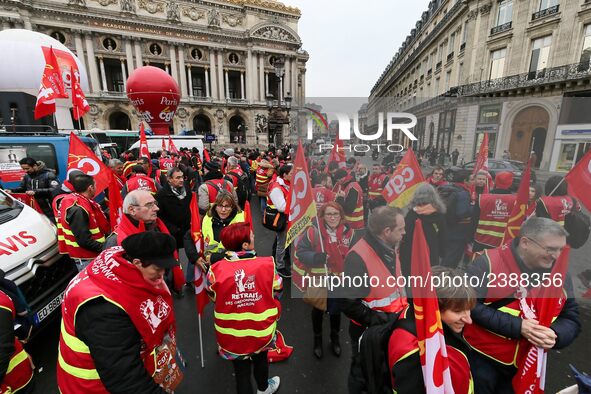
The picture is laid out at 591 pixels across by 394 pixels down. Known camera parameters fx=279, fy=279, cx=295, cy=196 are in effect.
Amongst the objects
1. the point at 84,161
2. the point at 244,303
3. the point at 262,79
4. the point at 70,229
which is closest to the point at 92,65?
the point at 262,79

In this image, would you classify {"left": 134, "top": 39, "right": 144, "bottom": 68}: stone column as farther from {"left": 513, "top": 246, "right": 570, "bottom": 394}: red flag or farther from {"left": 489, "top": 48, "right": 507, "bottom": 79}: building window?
{"left": 513, "top": 246, "right": 570, "bottom": 394}: red flag

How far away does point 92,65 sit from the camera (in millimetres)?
34219

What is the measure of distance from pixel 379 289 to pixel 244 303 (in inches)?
38.7

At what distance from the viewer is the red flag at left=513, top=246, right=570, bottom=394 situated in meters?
1.49

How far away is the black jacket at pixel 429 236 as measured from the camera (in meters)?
2.23

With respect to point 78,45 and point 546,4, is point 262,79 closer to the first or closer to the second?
point 78,45

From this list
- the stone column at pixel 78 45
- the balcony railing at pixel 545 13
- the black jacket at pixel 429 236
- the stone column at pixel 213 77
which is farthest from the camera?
the stone column at pixel 213 77

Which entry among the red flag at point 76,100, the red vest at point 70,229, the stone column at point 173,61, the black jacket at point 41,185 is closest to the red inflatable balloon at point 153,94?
the red flag at point 76,100

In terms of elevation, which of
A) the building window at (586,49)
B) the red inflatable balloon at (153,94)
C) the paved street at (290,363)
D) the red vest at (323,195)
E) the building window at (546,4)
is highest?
the building window at (546,4)

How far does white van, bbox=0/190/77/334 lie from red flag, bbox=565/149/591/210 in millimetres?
5084

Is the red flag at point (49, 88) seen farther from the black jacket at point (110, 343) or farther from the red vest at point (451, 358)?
the red vest at point (451, 358)

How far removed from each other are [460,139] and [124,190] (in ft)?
15.9

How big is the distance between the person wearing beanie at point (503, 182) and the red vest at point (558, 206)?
40cm

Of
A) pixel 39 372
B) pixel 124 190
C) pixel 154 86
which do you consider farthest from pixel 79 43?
pixel 39 372
